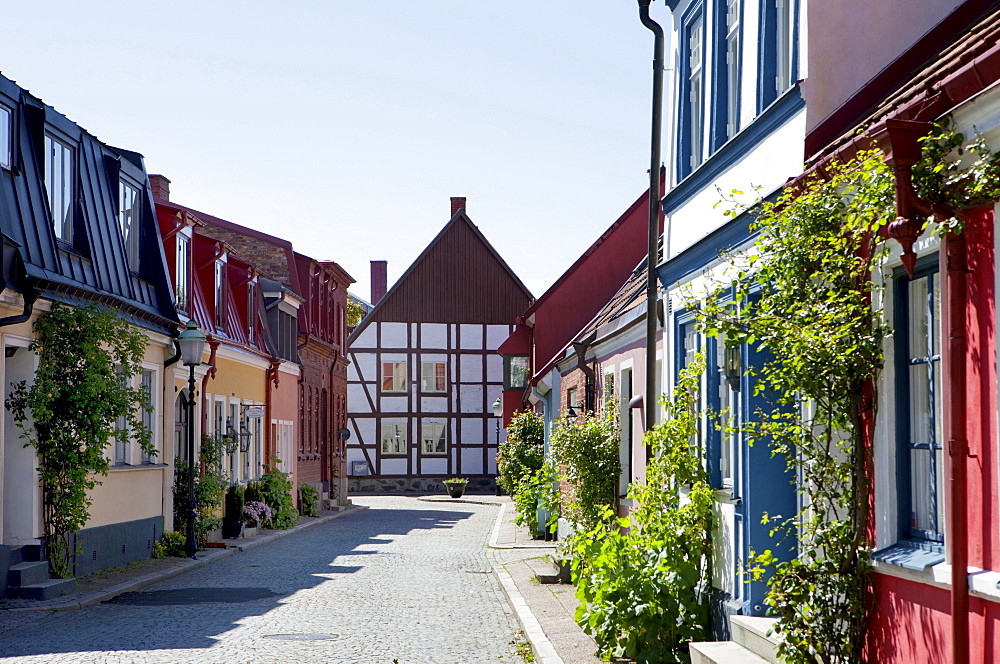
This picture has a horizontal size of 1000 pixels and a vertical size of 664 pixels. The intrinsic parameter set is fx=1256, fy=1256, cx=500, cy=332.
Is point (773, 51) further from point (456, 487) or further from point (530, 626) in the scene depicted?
point (456, 487)

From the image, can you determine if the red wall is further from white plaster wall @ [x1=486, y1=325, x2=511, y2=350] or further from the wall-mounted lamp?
white plaster wall @ [x1=486, y1=325, x2=511, y2=350]

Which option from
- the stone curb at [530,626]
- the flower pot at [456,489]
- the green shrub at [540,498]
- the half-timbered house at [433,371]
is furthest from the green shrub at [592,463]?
the half-timbered house at [433,371]

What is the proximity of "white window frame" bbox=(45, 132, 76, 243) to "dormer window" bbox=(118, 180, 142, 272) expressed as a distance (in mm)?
2119

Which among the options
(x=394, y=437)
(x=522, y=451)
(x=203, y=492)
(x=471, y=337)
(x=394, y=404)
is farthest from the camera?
(x=471, y=337)

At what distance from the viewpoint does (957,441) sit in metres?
5.41

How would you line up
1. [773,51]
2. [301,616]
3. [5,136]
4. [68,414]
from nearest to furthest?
[773,51] → [301,616] → [5,136] → [68,414]

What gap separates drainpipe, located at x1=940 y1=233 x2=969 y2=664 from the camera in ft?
17.6

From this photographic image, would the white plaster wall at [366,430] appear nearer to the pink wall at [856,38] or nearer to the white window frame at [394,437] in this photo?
the white window frame at [394,437]

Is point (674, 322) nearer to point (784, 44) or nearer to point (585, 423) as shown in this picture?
point (784, 44)

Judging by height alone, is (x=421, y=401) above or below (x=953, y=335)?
above

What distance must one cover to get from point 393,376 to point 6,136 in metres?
36.1

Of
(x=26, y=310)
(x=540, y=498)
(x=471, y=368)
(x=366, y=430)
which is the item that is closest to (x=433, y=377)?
(x=471, y=368)

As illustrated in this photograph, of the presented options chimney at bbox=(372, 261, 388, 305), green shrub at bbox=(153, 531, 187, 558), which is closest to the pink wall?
green shrub at bbox=(153, 531, 187, 558)

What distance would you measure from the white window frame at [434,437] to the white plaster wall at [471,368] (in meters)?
2.01
